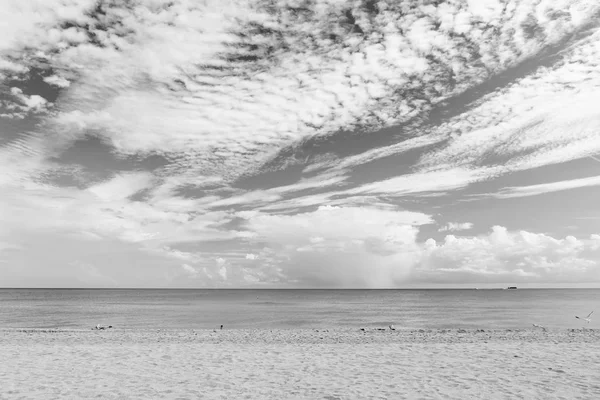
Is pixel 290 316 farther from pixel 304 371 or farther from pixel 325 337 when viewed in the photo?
pixel 304 371

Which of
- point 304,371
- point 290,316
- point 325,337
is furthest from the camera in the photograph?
point 290,316

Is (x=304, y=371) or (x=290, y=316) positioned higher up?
(x=304, y=371)

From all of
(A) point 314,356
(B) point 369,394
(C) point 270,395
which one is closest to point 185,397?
(C) point 270,395

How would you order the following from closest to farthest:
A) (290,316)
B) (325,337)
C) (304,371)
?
1. (304,371)
2. (325,337)
3. (290,316)

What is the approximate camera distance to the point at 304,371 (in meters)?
15.0

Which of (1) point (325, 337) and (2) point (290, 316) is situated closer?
(1) point (325, 337)

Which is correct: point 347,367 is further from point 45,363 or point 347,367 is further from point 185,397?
point 45,363

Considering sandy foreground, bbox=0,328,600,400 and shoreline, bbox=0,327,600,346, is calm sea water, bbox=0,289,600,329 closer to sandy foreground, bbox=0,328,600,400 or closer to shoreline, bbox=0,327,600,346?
shoreline, bbox=0,327,600,346

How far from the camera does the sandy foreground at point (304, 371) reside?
Result: 476 inches

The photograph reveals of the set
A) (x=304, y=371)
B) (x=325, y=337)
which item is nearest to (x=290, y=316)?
(x=325, y=337)

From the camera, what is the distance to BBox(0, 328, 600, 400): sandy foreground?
39.6 ft

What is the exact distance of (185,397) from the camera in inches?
465

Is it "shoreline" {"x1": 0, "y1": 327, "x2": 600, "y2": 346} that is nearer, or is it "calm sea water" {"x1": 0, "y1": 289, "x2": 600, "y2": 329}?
"shoreline" {"x1": 0, "y1": 327, "x2": 600, "y2": 346}

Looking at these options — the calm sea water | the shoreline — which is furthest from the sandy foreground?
the calm sea water
